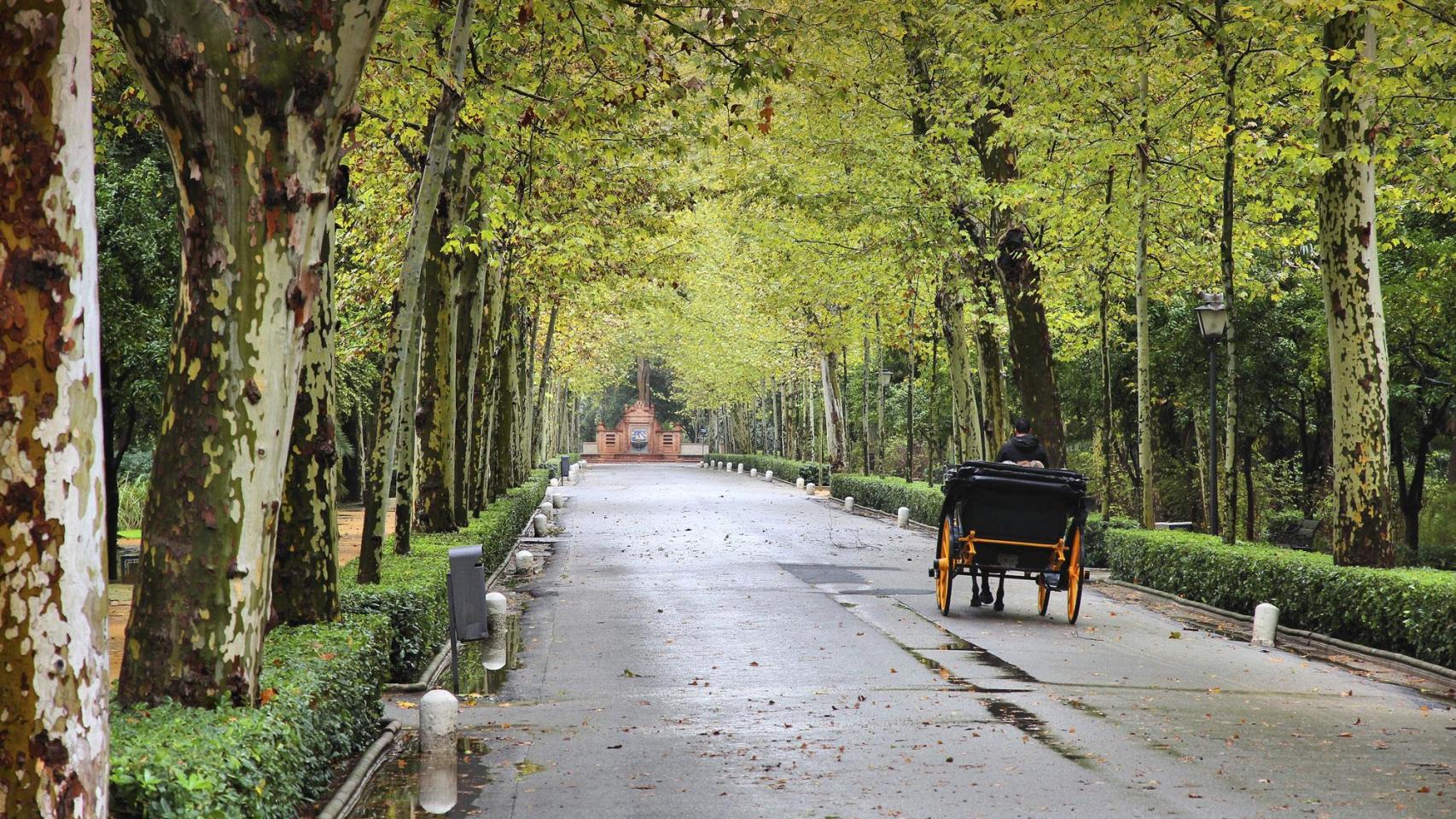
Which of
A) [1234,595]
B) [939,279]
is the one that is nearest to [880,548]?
[939,279]

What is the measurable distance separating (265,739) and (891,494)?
33415 mm

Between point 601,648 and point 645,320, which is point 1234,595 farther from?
point 645,320

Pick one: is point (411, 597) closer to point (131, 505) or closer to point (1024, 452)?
point (1024, 452)

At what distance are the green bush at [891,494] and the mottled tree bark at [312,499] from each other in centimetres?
1971

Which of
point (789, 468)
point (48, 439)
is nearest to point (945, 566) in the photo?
point (48, 439)

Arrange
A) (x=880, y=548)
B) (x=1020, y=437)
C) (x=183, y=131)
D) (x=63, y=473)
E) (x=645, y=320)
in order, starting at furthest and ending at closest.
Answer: (x=645, y=320)
(x=880, y=548)
(x=1020, y=437)
(x=183, y=131)
(x=63, y=473)

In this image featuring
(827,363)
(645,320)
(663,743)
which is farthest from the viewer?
(645,320)

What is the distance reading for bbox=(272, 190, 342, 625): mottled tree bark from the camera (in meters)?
10.2

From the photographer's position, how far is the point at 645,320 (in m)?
72.7

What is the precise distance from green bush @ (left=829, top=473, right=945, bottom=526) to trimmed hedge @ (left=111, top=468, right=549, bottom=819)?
18456 millimetres

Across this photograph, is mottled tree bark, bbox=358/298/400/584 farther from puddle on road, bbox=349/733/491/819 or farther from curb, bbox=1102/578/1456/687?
curb, bbox=1102/578/1456/687

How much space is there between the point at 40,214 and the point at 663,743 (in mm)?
5771

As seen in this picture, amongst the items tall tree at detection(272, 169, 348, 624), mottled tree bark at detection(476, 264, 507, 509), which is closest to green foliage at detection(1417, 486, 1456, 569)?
mottled tree bark at detection(476, 264, 507, 509)

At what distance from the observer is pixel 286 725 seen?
6512mm
